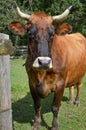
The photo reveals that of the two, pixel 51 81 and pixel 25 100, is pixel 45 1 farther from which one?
pixel 51 81

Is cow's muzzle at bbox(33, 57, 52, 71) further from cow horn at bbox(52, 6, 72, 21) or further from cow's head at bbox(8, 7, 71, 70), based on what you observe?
cow horn at bbox(52, 6, 72, 21)

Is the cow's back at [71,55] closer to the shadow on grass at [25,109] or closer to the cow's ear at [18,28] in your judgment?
the cow's ear at [18,28]

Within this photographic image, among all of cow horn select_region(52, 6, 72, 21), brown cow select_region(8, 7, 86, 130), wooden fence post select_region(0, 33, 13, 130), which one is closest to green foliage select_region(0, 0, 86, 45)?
brown cow select_region(8, 7, 86, 130)

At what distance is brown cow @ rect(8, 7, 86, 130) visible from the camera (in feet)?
17.3

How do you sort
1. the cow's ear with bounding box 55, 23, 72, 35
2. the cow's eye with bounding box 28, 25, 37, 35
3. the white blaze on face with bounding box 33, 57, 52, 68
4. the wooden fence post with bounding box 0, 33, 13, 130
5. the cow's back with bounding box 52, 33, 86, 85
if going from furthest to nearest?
the cow's back with bounding box 52, 33, 86, 85, the cow's ear with bounding box 55, 23, 72, 35, the cow's eye with bounding box 28, 25, 37, 35, the white blaze on face with bounding box 33, 57, 52, 68, the wooden fence post with bounding box 0, 33, 13, 130

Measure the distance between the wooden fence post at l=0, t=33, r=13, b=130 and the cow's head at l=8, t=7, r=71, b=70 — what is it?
119 centimetres

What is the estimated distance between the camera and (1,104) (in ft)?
12.5

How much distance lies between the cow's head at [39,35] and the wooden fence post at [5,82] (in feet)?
3.89

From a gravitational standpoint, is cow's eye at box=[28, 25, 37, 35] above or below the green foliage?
above

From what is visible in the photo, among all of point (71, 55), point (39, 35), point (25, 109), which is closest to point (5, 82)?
point (39, 35)

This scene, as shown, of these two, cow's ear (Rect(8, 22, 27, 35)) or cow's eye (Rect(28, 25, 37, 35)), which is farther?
cow's ear (Rect(8, 22, 27, 35))

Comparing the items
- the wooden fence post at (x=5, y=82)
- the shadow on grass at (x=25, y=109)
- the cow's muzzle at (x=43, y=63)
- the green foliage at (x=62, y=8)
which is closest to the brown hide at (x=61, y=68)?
the cow's muzzle at (x=43, y=63)

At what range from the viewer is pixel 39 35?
5.32 m

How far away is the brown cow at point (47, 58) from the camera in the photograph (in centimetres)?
526
